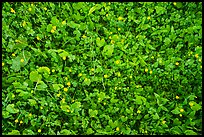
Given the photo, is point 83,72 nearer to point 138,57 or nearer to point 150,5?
point 138,57

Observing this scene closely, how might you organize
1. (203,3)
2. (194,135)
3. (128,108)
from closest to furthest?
(194,135) < (128,108) < (203,3)

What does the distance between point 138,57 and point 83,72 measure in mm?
548

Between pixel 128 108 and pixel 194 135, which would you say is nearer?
pixel 194 135

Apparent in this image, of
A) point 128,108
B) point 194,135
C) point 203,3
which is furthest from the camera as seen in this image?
point 203,3

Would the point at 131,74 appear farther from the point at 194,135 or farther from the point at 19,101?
the point at 19,101

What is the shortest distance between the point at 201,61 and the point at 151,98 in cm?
59

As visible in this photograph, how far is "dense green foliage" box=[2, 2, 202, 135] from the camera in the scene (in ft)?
8.20

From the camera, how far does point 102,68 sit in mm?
2656

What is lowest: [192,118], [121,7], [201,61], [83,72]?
[192,118]

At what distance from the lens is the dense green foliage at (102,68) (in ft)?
8.20

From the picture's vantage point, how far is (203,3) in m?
2.85

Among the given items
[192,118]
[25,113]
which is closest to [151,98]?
[192,118]

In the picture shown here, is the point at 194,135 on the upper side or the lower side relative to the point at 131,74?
lower

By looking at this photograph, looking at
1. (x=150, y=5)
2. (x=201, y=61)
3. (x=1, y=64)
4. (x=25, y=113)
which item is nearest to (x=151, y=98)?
(x=201, y=61)
